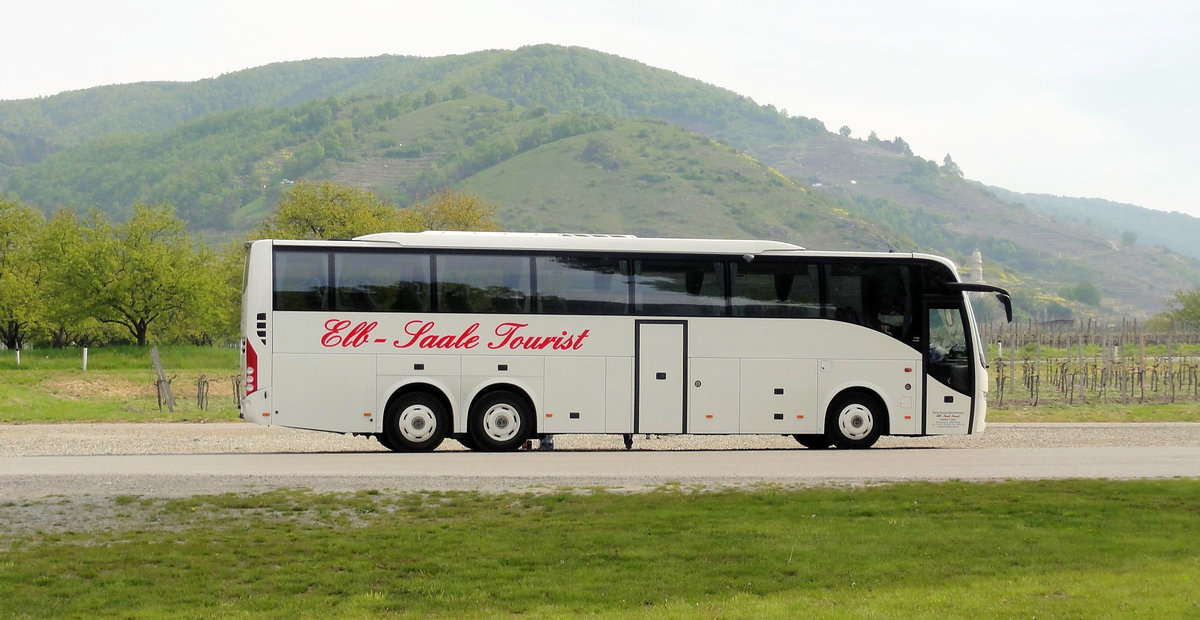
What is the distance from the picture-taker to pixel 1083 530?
39.0 feet

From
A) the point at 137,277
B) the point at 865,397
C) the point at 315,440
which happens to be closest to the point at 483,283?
the point at 865,397

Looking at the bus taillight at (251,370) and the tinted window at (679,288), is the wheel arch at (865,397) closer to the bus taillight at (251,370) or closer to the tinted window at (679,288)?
the tinted window at (679,288)

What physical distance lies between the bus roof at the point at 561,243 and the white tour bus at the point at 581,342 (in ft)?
0.09

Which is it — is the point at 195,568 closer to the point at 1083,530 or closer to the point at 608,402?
the point at 1083,530

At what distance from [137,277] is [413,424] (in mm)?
48783

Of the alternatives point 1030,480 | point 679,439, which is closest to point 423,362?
point 679,439

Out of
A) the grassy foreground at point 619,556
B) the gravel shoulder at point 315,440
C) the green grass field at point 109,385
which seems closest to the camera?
the grassy foreground at point 619,556

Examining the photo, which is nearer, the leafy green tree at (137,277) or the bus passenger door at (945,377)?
the bus passenger door at (945,377)

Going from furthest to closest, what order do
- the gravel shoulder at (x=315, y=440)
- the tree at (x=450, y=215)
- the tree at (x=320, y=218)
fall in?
the tree at (x=450, y=215) → the tree at (x=320, y=218) → the gravel shoulder at (x=315, y=440)

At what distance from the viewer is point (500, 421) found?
65.4 feet

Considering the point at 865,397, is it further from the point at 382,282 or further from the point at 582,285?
the point at 382,282

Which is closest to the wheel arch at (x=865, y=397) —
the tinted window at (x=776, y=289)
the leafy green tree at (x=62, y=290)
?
the tinted window at (x=776, y=289)

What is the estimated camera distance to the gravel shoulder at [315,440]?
2172 cm

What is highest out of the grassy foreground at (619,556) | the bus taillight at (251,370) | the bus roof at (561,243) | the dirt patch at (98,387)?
the bus roof at (561,243)
